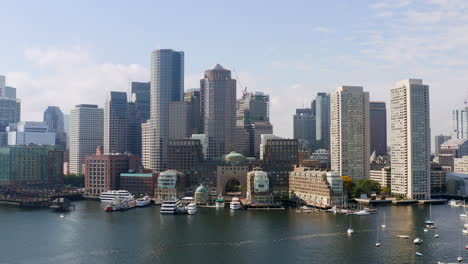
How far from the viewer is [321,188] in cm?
18188

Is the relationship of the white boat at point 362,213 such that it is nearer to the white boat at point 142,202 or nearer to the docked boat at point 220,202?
the docked boat at point 220,202

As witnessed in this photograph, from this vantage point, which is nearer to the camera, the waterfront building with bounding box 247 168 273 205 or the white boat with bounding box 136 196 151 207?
the waterfront building with bounding box 247 168 273 205

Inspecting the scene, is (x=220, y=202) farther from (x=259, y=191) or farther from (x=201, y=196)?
(x=259, y=191)

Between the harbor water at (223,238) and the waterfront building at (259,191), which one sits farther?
the waterfront building at (259,191)

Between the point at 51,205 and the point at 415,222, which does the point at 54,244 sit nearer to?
the point at 51,205

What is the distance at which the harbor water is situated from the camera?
97956 millimetres

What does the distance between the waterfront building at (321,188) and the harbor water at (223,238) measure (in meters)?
15.5

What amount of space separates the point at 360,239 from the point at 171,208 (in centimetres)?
7044

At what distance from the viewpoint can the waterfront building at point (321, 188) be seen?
176 m

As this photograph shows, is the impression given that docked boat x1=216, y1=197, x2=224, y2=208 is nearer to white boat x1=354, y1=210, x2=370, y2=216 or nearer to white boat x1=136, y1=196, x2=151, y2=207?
white boat x1=136, y1=196, x2=151, y2=207

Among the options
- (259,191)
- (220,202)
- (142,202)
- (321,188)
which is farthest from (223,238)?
(142,202)

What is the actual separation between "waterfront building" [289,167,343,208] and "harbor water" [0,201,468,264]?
15.5 m

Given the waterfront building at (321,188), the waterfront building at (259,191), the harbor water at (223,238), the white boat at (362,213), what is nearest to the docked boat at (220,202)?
the waterfront building at (259,191)

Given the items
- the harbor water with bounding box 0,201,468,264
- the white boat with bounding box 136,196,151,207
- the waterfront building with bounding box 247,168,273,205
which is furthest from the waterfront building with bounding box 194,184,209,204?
the harbor water with bounding box 0,201,468,264
